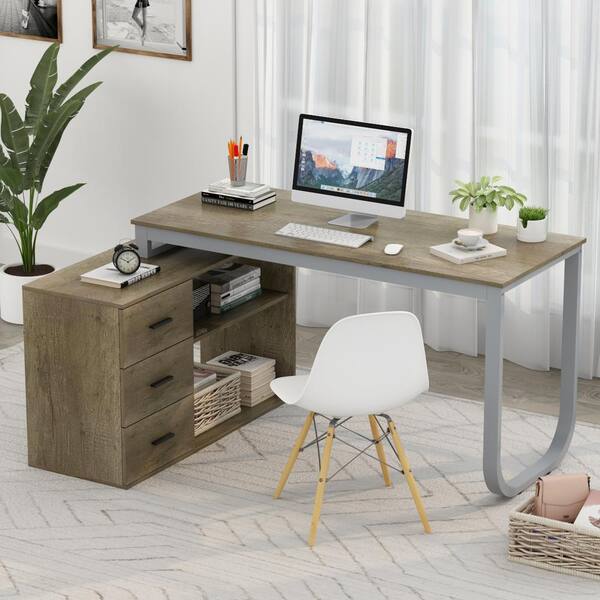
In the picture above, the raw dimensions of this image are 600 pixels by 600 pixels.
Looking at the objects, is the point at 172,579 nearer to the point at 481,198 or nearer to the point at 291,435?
the point at 291,435

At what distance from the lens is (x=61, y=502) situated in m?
3.94

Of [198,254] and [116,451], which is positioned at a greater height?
[198,254]

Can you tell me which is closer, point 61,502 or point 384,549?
point 384,549

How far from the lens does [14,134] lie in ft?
17.3

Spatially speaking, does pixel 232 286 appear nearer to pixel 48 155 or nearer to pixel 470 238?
pixel 470 238

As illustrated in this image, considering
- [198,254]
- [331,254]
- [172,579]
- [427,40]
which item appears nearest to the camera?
[172,579]

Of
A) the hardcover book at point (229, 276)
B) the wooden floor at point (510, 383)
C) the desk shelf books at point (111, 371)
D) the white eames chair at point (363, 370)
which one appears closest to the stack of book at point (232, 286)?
the hardcover book at point (229, 276)

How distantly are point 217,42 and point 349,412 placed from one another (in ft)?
7.69

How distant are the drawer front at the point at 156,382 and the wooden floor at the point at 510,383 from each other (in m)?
0.98

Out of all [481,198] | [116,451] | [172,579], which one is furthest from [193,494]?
[481,198]

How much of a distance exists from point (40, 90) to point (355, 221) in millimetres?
1778

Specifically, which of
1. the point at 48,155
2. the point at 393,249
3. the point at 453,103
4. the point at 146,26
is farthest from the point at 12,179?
the point at 393,249

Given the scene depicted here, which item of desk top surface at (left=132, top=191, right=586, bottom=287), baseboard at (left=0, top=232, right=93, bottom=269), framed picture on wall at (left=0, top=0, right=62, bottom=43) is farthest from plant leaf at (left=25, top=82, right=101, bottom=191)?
desk top surface at (left=132, top=191, right=586, bottom=287)

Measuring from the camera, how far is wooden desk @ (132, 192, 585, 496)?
375 cm
